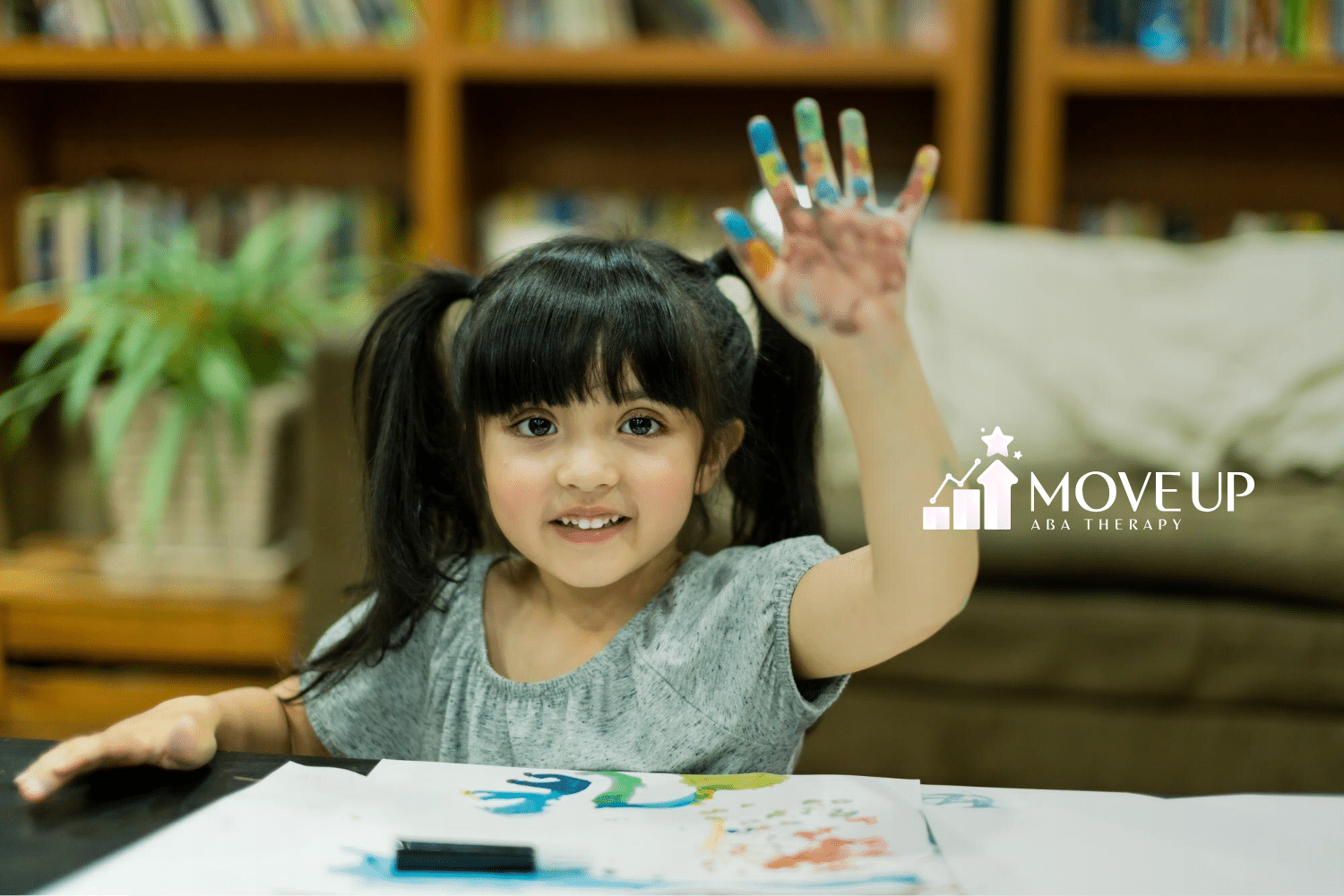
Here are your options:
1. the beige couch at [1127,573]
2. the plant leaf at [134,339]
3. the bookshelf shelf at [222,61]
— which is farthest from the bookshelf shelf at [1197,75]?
the plant leaf at [134,339]

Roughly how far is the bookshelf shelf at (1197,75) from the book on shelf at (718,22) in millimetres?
264

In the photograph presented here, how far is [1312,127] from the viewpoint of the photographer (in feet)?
7.98

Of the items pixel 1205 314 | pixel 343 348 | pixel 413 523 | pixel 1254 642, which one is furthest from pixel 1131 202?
pixel 413 523

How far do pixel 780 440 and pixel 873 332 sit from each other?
32cm

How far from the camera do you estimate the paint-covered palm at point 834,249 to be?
1.61ft

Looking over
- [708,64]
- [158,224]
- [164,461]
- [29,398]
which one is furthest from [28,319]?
[708,64]

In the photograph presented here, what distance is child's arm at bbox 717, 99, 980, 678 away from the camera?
49 centimetres

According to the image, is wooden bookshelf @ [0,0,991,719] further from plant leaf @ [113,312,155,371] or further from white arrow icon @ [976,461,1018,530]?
white arrow icon @ [976,461,1018,530]

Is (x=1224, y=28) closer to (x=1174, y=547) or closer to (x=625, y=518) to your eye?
(x=1174, y=547)

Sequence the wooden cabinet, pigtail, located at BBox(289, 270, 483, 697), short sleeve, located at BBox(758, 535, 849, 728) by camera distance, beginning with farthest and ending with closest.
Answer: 1. the wooden cabinet
2. pigtail, located at BBox(289, 270, 483, 697)
3. short sleeve, located at BBox(758, 535, 849, 728)

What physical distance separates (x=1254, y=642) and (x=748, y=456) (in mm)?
909

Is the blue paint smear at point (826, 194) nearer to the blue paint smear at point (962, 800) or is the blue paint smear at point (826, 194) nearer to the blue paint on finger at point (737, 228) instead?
the blue paint on finger at point (737, 228)

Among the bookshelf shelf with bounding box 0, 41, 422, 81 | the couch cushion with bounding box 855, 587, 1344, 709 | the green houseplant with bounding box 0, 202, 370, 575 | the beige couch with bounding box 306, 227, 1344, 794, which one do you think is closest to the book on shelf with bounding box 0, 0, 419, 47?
the bookshelf shelf with bounding box 0, 41, 422, 81

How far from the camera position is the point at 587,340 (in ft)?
2.28
